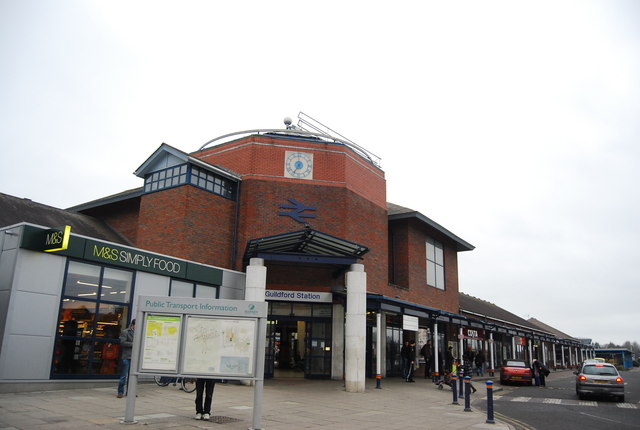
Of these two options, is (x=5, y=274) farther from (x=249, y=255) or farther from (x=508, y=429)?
(x=508, y=429)

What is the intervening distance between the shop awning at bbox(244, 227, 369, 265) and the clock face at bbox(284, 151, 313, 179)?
4075 millimetres

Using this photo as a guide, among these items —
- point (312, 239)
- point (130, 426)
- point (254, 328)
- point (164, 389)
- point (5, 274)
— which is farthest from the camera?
point (312, 239)

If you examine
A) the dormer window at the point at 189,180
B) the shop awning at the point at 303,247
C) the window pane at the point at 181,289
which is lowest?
the window pane at the point at 181,289

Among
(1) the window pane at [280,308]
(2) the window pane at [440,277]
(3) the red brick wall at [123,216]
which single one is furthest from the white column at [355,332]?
(2) the window pane at [440,277]

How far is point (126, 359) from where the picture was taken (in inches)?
458

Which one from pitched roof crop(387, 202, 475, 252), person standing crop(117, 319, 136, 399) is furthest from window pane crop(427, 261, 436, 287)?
person standing crop(117, 319, 136, 399)

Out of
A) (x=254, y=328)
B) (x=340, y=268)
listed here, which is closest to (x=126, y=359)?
(x=254, y=328)

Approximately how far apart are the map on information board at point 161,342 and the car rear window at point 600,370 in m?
15.3

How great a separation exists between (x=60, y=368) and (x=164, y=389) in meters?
2.69

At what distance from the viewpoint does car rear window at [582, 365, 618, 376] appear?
17.7 metres

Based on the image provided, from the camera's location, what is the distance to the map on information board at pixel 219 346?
29.5 ft

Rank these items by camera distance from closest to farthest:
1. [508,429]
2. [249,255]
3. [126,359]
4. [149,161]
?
1. [508,429]
2. [126,359]
3. [249,255]
4. [149,161]

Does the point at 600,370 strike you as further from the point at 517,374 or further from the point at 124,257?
the point at 124,257

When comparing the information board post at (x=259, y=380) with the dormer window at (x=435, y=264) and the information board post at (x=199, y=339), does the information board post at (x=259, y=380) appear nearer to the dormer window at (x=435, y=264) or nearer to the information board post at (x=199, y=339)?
the information board post at (x=199, y=339)
